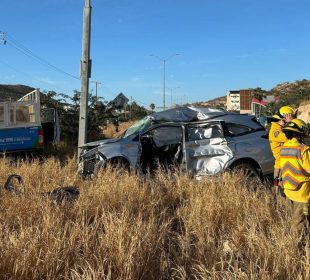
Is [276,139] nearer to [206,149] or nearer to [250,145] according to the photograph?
[250,145]

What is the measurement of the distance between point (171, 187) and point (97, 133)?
1682cm

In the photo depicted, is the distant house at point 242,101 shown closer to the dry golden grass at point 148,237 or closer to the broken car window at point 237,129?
the broken car window at point 237,129

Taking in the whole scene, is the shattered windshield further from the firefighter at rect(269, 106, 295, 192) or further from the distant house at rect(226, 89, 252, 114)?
the distant house at rect(226, 89, 252, 114)

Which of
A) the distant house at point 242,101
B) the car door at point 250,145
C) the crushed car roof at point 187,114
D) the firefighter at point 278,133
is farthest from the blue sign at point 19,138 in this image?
the distant house at point 242,101

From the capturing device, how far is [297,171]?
5.29 metres

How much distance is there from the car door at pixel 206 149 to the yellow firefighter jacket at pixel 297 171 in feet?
11.9

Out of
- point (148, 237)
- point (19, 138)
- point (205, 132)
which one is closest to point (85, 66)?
point (19, 138)

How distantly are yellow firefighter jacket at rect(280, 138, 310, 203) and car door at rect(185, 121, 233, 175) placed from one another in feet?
11.9

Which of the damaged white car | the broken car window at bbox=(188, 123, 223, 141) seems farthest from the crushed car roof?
the broken car window at bbox=(188, 123, 223, 141)

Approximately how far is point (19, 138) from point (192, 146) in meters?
5.73

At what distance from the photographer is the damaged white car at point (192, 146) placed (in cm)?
934

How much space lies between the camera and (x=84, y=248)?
4.41 metres

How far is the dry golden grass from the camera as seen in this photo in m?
3.99

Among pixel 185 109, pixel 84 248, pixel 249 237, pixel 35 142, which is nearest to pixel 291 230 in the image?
pixel 249 237
